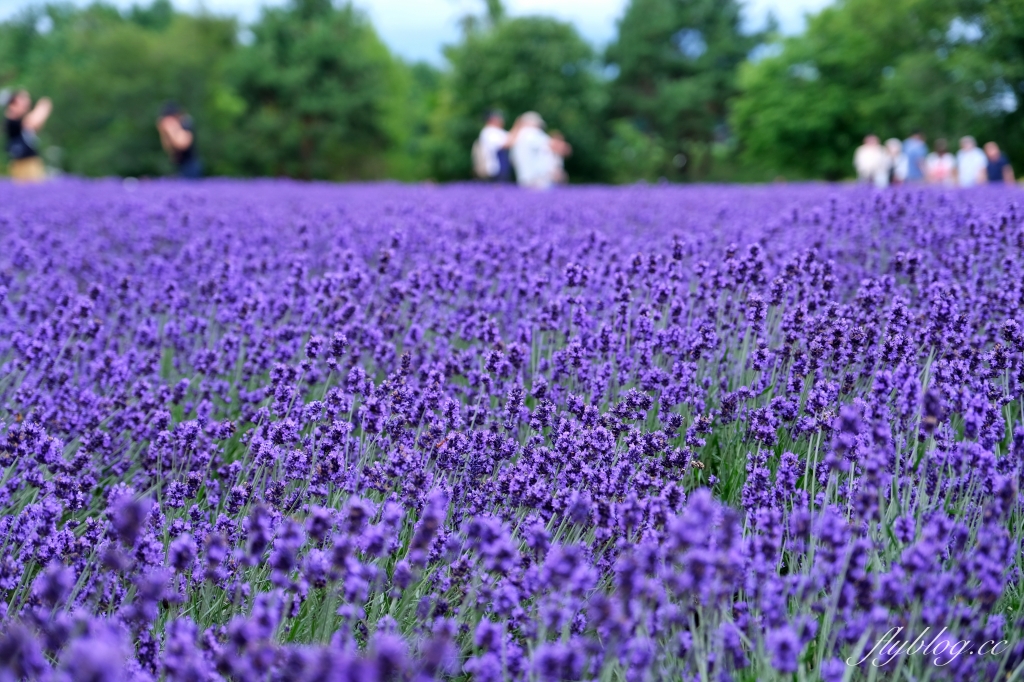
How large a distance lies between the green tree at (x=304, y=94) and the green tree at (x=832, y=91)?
15840mm

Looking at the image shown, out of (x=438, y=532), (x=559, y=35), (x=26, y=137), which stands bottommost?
(x=438, y=532)

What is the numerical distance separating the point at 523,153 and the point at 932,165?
11881mm

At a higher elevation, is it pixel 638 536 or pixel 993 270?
pixel 993 270

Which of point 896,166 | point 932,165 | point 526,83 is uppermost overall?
point 526,83

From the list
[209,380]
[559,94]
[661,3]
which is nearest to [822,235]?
[209,380]

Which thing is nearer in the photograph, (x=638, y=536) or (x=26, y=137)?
(x=638, y=536)

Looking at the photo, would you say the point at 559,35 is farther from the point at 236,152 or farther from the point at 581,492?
the point at 581,492

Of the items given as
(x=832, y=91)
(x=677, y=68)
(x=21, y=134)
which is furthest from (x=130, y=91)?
(x=832, y=91)

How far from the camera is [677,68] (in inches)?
1565

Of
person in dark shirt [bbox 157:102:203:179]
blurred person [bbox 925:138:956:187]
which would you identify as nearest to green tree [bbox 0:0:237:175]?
person in dark shirt [bbox 157:102:203:179]

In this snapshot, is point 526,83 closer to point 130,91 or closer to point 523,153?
point 130,91

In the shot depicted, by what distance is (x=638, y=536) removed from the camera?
86.1 inches

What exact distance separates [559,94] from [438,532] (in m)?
33.5

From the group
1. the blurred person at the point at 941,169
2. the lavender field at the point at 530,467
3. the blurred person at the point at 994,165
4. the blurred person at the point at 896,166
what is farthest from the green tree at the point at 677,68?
the lavender field at the point at 530,467
